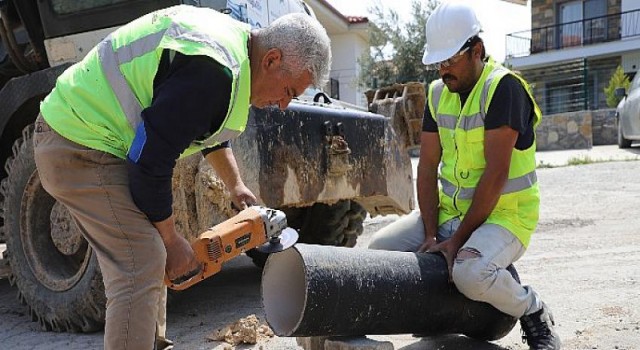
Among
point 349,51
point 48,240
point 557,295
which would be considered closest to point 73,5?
point 48,240

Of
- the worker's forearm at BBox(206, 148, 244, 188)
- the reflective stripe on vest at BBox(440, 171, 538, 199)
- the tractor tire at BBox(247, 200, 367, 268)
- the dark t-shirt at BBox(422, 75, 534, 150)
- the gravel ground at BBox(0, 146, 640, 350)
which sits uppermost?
the dark t-shirt at BBox(422, 75, 534, 150)

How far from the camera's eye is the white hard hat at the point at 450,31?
307 centimetres

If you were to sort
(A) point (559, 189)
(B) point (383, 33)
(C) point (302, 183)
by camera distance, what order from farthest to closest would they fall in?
(B) point (383, 33) < (A) point (559, 189) < (C) point (302, 183)

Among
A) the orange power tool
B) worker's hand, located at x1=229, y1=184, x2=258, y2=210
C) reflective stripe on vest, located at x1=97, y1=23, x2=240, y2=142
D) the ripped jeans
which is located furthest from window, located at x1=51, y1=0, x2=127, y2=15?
the ripped jeans

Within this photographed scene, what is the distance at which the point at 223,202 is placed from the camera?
10.5 ft

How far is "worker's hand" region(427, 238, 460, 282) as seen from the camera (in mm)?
2861

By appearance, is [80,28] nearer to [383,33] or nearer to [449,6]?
[449,6]

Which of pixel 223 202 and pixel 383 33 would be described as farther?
pixel 383 33

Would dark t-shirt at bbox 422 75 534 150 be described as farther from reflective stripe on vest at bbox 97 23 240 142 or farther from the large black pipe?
reflective stripe on vest at bbox 97 23 240 142

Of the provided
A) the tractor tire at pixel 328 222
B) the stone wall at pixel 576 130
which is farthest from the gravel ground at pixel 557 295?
the stone wall at pixel 576 130

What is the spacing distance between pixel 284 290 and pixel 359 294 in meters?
0.32

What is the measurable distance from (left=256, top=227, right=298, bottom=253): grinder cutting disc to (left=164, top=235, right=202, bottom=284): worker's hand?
0.30m

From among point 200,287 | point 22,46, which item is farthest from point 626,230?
point 22,46

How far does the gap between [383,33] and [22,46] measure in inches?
738
